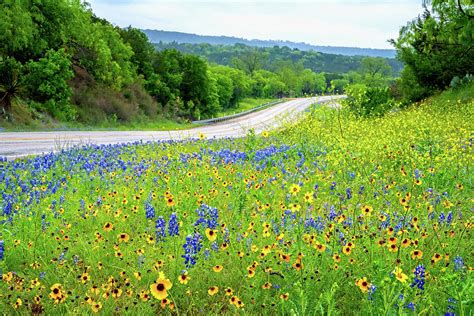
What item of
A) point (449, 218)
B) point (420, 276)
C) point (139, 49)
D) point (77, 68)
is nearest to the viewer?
point (420, 276)

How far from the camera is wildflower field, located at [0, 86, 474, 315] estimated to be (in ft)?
10.2

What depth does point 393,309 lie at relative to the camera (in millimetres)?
2883

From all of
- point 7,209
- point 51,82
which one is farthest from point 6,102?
point 7,209

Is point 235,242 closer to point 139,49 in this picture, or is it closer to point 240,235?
point 240,235

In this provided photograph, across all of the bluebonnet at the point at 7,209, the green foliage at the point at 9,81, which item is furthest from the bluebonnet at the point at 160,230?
the green foliage at the point at 9,81

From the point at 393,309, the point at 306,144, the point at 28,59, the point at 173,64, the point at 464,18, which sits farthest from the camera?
the point at 173,64

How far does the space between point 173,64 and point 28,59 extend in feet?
91.8

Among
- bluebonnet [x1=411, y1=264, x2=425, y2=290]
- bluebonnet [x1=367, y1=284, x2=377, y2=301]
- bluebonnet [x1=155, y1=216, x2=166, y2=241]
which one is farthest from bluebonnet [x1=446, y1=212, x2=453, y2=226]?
bluebonnet [x1=155, y1=216, x2=166, y2=241]

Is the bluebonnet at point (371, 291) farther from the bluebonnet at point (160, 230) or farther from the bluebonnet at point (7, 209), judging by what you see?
the bluebonnet at point (7, 209)

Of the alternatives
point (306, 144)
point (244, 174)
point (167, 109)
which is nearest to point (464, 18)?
point (306, 144)

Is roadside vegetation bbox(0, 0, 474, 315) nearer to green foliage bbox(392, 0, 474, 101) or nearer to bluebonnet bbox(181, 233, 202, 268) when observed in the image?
bluebonnet bbox(181, 233, 202, 268)

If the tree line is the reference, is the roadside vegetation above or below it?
below

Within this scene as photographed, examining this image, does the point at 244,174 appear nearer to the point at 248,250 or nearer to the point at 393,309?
the point at 248,250

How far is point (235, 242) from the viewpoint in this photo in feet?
13.9
